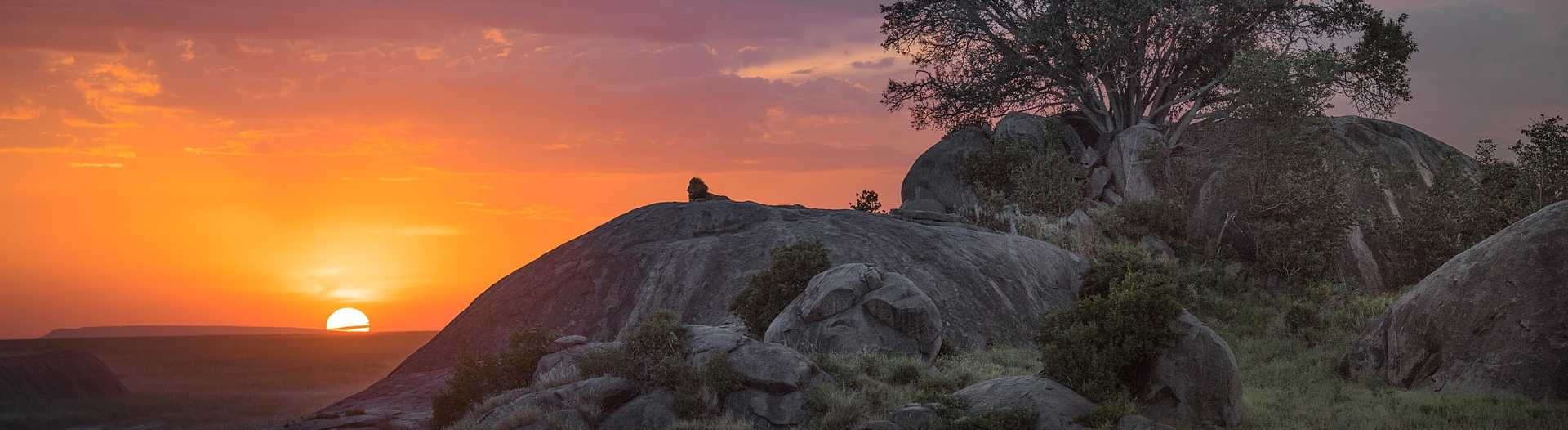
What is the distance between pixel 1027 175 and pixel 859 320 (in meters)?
34.6

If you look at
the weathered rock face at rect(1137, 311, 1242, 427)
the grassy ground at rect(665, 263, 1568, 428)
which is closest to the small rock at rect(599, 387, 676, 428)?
the grassy ground at rect(665, 263, 1568, 428)

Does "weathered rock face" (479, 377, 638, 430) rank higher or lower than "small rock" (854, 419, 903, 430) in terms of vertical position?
higher

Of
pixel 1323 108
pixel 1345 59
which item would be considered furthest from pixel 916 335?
pixel 1345 59

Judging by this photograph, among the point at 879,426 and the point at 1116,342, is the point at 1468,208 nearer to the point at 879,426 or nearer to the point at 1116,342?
the point at 1116,342

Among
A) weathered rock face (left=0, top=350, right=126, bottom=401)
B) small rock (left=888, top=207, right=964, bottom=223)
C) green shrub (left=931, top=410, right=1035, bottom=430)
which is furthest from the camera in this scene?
weathered rock face (left=0, top=350, right=126, bottom=401)

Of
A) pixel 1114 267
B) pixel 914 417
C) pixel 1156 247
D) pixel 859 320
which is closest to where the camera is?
pixel 914 417

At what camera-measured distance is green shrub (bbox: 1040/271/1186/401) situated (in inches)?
908

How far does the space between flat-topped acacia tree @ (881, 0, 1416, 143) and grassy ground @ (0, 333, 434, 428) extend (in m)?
42.7

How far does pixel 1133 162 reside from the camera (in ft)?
196

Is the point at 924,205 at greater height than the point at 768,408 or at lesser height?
greater

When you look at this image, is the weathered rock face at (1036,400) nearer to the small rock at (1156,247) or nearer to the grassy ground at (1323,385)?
the grassy ground at (1323,385)

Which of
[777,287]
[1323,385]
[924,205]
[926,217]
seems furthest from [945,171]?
[1323,385]

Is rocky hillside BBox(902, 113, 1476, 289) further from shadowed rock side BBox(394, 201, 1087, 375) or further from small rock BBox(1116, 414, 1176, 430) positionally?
small rock BBox(1116, 414, 1176, 430)

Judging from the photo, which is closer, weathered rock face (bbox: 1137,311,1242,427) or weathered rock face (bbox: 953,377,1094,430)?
weathered rock face (bbox: 953,377,1094,430)
